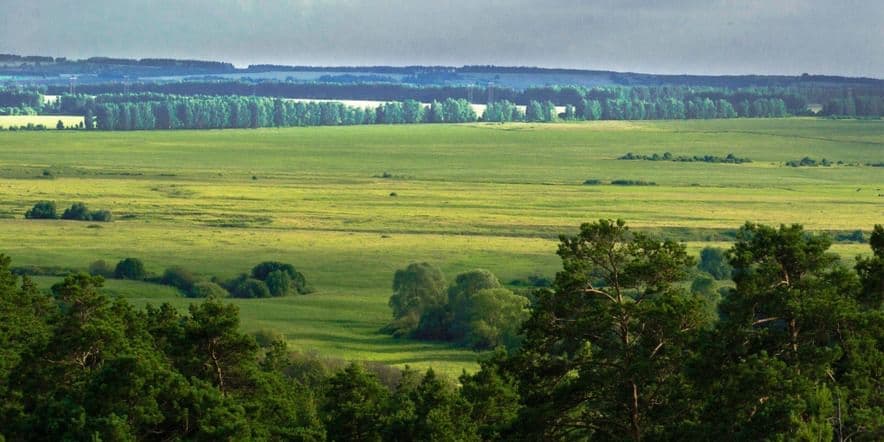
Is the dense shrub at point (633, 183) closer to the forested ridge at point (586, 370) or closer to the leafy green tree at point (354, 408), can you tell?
the forested ridge at point (586, 370)

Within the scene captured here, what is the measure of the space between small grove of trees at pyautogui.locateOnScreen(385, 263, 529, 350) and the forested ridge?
25937 mm

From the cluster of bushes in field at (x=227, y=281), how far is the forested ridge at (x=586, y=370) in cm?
3996

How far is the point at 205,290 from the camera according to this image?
6397cm

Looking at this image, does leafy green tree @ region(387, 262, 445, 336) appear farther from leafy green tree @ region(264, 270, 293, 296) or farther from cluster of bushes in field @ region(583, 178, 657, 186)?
cluster of bushes in field @ region(583, 178, 657, 186)

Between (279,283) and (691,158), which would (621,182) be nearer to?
(691,158)

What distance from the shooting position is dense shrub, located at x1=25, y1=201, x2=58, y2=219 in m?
94.9

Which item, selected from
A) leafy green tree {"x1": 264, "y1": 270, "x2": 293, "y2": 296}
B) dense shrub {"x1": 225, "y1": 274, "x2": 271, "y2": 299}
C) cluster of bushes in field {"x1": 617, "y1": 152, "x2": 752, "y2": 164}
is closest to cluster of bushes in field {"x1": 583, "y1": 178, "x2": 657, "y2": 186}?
cluster of bushes in field {"x1": 617, "y1": 152, "x2": 752, "y2": 164}

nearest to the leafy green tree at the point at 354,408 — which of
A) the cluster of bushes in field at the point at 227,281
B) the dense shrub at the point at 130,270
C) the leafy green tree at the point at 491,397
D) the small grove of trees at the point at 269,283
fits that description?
the leafy green tree at the point at 491,397

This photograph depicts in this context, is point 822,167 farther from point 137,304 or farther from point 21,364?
point 21,364

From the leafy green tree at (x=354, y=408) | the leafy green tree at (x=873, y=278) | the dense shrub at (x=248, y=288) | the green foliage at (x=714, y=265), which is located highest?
the leafy green tree at (x=873, y=278)

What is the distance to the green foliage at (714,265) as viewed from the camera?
68.3 metres

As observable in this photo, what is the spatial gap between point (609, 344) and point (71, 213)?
7828 cm

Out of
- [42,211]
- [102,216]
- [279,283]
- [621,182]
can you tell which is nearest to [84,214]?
[102,216]

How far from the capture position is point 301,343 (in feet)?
167
